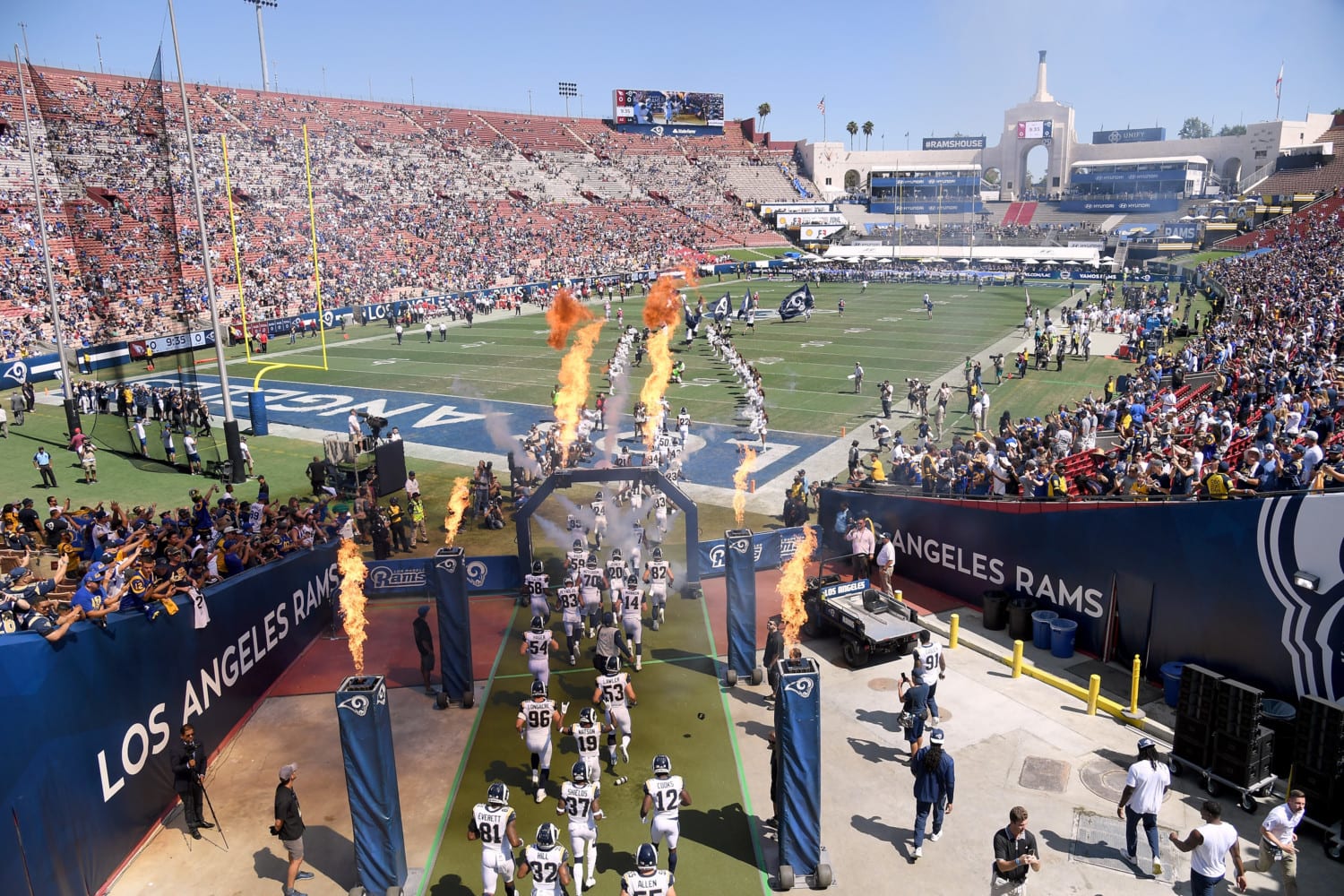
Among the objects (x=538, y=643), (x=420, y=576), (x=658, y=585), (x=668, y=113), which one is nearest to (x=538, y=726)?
(x=538, y=643)

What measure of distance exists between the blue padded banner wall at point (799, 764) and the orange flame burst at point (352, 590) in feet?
30.5

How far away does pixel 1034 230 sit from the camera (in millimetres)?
101000

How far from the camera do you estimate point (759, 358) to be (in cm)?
4197

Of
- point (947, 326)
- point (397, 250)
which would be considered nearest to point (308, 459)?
point (947, 326)

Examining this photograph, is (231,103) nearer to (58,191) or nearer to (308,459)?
(58,191)

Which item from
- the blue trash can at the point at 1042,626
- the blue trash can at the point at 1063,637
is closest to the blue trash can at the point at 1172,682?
the blue trash can at the point at 1063,637

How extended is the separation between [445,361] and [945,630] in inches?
1290

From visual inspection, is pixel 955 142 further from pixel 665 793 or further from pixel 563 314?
pixel 665 793

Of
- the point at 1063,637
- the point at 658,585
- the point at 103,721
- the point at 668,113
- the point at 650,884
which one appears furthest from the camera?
the point at 668,113

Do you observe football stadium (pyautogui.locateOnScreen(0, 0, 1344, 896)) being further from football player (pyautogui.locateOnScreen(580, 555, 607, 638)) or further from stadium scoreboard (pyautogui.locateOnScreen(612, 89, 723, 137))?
stadium scoreboard (pyautogui.locateOnScreen(612, 89, 723, 137))

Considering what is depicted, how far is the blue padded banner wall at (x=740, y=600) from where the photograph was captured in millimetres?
13227

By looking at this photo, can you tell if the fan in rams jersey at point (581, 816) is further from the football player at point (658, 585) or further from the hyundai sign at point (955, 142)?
the hyundai sign at point (955, 142)

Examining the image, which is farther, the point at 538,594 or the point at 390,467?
the point at 390,467

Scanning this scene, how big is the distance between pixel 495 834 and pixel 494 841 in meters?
0.09
